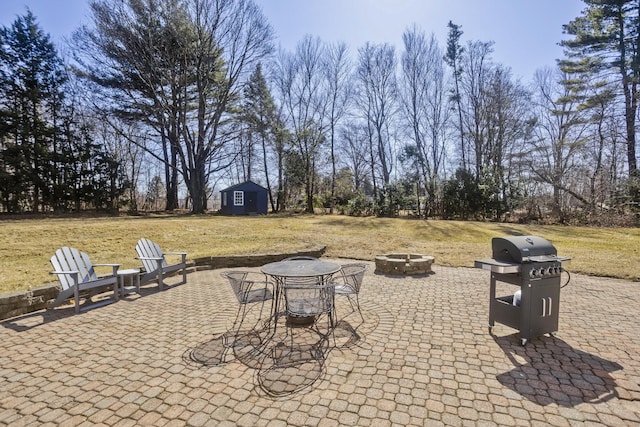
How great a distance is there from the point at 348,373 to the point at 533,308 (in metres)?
2.05

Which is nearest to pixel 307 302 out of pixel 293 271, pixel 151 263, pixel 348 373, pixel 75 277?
pixel 293 271

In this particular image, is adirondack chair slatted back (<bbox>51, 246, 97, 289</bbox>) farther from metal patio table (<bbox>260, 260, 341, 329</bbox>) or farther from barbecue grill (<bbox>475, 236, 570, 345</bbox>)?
barbecue grill (<bbox>475, 236, 570, 345</bbox>)

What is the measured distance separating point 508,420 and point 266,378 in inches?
70.9

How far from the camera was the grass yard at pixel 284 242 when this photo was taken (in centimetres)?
704

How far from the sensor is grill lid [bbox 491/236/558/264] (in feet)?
10.5

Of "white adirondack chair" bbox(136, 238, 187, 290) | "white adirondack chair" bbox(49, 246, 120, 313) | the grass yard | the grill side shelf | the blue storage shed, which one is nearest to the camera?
the grill side shelf

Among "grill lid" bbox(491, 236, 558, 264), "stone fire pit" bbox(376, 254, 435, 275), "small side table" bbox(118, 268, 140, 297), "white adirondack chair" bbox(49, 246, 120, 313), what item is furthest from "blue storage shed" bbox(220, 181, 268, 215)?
"grill lid" bbox(491, 236, 558, 264)

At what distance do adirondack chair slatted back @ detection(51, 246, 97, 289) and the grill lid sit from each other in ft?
18.1

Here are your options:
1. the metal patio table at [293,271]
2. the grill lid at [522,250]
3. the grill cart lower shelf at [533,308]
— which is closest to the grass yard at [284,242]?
the metal patio table at [293,271]

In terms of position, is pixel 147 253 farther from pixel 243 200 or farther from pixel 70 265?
pixel 243 200

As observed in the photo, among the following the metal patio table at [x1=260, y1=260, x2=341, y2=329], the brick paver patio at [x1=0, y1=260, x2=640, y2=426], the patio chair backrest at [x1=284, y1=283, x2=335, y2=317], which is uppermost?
the metal patio table at [x1=260, y1=260, x2=341, y2=329]

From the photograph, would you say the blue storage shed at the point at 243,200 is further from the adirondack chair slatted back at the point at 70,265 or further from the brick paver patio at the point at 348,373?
the brick paver patio at the point at 348,373

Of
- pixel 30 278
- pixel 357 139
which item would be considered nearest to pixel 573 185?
pixel 357 139

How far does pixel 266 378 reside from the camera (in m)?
2.68
